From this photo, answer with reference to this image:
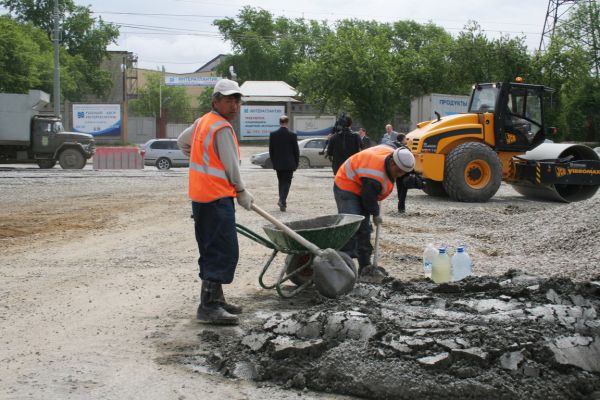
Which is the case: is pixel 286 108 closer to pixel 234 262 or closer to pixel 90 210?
pixel 90 210

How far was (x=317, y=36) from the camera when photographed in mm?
77312

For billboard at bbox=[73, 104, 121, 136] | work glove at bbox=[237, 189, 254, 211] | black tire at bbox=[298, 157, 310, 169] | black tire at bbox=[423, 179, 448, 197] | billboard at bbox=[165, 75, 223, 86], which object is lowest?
black tire at bbox=[423, 179, 448, 197]

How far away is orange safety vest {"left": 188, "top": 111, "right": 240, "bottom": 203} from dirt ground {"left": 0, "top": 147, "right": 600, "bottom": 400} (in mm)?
1048

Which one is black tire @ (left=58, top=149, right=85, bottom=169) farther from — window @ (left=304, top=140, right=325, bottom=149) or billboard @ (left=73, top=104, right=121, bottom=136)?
billboard @ (left=73, top=104, right=121, bottom=136)

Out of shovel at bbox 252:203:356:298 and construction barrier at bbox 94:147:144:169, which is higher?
construction barrier at bbox 94:147:144:169

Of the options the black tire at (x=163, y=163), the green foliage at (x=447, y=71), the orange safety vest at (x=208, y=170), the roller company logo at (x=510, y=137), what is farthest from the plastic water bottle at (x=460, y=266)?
the green foliage at (x=447, y=71)

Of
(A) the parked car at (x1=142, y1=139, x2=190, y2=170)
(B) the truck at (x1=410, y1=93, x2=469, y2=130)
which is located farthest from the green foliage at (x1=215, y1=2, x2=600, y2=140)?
(A) the parked car at (x1=142, y1=139, x2=190, y2=170)

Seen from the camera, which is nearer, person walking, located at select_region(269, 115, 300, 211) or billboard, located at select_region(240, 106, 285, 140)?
person walking, located at select_region(269, 115, 300, 211)

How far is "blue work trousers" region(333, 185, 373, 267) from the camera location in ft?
24.3

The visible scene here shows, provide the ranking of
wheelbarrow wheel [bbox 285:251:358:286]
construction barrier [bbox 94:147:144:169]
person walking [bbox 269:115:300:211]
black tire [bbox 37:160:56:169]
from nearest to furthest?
wheelbarrow wheel [bbox 285:251:358:286] < person walking [bbox 269:115:300:211] < construction barrier [bbox 94:147:144:169] < black tire [bbox 37:160:56:169]

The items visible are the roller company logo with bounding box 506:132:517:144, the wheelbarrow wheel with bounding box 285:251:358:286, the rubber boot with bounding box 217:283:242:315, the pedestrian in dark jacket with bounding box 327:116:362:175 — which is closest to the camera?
the rubber boot with bounding box 217:283:242:315

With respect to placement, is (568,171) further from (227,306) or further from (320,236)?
(227,306)

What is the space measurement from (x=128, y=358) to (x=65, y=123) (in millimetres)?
45909

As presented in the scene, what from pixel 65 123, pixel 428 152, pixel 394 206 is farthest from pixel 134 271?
pixel 65 123
